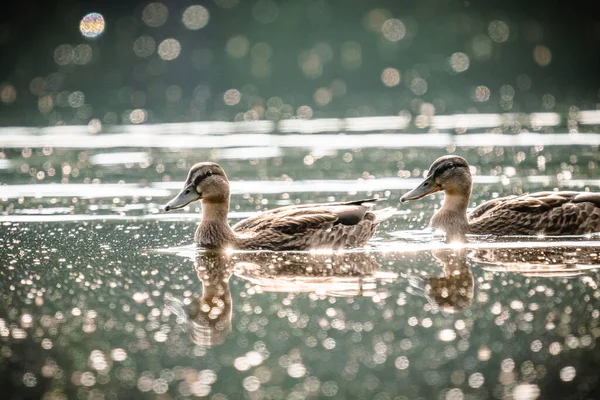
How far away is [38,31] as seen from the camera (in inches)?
1987

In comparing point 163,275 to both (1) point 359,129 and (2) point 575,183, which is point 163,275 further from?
(1) point 359,129

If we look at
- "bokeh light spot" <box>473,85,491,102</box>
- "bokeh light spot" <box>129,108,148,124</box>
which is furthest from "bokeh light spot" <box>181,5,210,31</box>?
"bokeh light spot" <box>129,108,148,124</box>

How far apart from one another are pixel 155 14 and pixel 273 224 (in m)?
51.2

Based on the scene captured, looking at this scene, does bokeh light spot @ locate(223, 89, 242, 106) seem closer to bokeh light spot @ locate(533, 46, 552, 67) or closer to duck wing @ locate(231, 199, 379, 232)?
bokeh light spot @ locate(533, 46, 552, 67)

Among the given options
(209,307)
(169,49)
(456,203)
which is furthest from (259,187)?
(169,49)

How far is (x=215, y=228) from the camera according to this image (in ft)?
36.3

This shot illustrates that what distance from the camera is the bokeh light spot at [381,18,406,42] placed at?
52781mm

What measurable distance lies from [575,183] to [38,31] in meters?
39.1

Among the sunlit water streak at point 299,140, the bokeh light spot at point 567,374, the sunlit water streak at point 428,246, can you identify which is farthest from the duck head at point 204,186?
the sunlit water streak at point 299,140

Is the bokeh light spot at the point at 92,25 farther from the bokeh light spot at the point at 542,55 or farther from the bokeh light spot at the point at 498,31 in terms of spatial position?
the bokeh light spot at the point at 542,55

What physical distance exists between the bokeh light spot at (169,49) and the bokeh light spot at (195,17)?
53.0 inches

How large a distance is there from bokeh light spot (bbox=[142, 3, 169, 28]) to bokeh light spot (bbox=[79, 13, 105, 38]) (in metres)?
2.27

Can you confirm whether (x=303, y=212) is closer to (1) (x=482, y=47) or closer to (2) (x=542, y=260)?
(2) (x=542, y=260)

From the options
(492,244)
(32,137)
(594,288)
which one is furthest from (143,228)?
(32,137)
